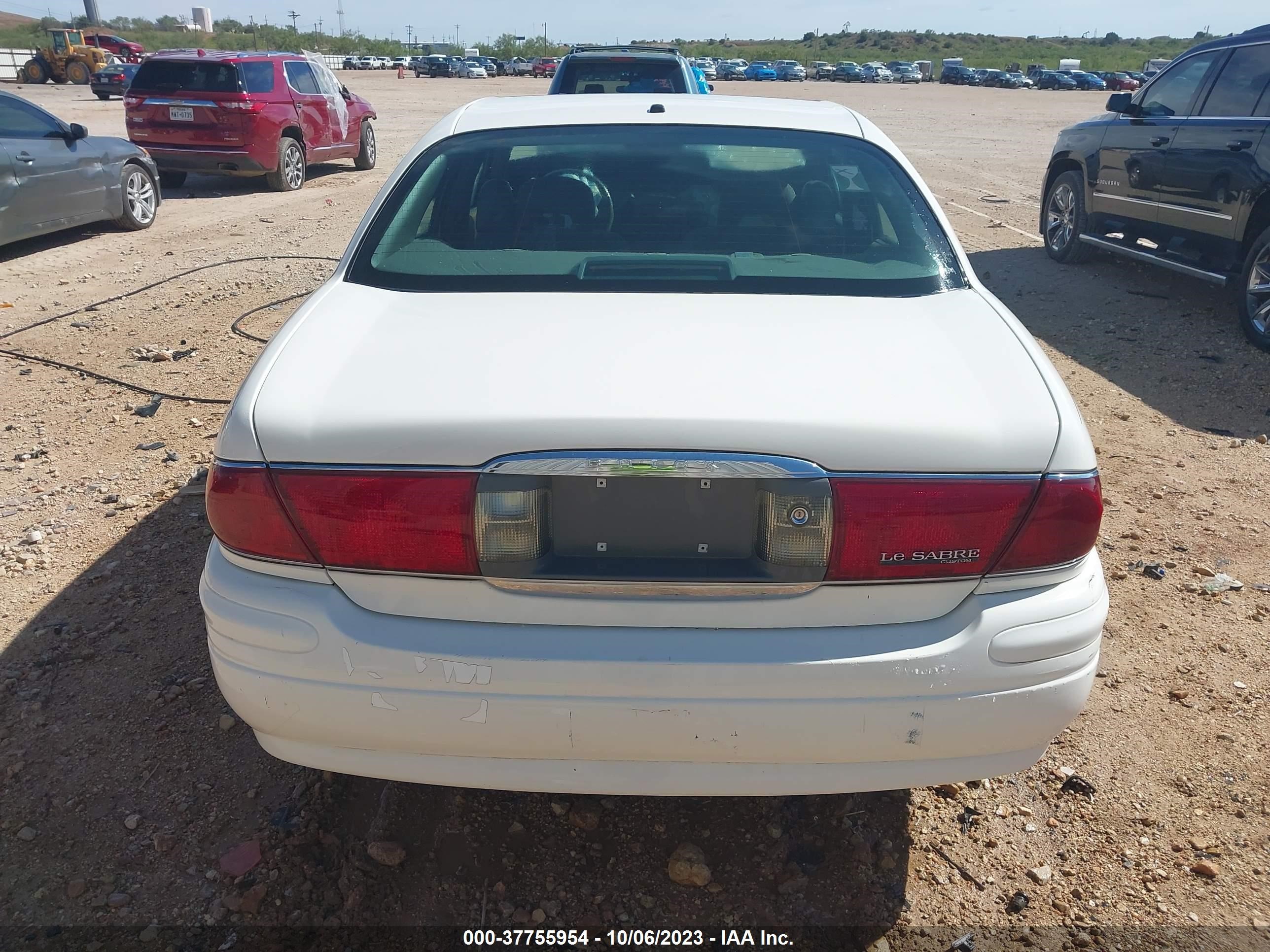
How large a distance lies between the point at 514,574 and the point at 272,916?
1.08 m

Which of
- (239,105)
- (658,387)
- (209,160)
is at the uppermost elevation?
(658,387)

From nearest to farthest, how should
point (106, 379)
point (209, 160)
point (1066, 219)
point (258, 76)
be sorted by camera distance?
point (106, 379)
point (1066, 219)
point (209, 160)
point (258, 76)

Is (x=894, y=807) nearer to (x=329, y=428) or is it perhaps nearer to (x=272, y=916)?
(x=272, y=916)

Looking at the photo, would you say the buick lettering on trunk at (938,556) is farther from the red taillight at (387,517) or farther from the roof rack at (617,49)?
the roof rack at (617,49)

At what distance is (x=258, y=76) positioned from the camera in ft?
40.8

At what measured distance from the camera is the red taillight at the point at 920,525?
1853 millimetres

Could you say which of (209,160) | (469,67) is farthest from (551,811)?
(469,67)

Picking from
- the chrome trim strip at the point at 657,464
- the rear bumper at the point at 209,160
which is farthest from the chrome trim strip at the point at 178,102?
the chrome trim strip at the point at 657,464

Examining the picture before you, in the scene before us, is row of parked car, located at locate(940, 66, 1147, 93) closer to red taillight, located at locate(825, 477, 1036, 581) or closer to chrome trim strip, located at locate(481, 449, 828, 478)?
red taillight, located at locate(825, 477, 1036, 581)

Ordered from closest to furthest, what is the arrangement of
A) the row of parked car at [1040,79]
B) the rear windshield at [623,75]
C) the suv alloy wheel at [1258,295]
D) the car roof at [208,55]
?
the suv alloy wheel at [1258,295], the rear windshield at [623,75], the car roof at [208,55], the row of parked car at [1040,79]

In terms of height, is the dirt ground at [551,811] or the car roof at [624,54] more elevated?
the car roof at [624,54]

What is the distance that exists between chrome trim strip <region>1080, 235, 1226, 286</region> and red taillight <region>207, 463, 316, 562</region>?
705cm

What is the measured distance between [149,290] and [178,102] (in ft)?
18.2

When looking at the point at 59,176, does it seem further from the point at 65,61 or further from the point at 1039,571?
the point at 65,61
